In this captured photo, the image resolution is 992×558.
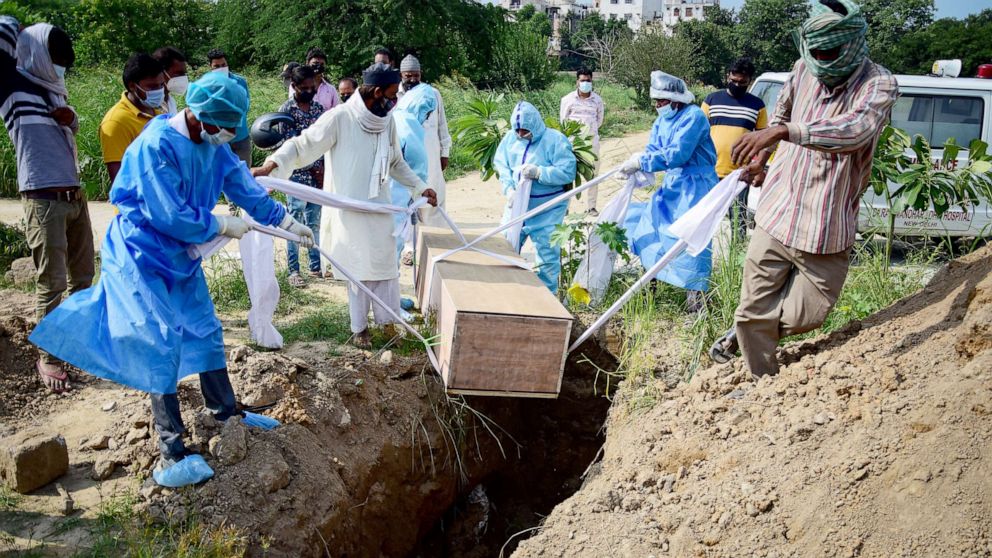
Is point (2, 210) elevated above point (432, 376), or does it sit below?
below

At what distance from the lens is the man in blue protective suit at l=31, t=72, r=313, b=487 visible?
3311mm

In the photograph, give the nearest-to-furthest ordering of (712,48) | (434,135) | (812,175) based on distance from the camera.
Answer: (812,175), (434,135), (712,48)

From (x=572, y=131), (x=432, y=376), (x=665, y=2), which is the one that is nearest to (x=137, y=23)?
(x=572, y=131)

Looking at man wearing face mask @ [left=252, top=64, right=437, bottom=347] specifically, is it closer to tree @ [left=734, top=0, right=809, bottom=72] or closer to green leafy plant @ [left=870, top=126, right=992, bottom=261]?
green leafy plant @ [left=870, top=126, right=992, bottom=261]

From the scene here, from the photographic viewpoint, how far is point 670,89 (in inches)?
212

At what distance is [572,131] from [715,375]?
319cm

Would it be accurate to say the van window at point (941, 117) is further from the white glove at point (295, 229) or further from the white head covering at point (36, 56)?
the white head covering at point (36, 56)

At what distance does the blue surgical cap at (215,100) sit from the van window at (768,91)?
5.87m

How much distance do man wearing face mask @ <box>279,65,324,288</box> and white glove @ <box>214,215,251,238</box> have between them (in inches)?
105

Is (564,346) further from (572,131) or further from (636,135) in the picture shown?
(636,135)

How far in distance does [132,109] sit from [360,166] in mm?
1399

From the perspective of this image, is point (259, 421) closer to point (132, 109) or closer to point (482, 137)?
point (132, 109)

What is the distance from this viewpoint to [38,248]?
4375 millimetres

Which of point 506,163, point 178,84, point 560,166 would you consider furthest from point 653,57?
point 178,84
